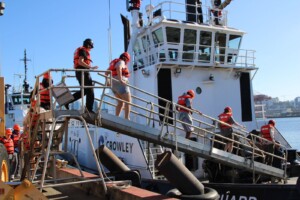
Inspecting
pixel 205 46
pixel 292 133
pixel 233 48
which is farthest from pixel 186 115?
pixel 292 133

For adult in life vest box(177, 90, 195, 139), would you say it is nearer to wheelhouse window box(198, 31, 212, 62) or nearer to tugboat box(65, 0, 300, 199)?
tugboat box(65, 0, 300, 199)

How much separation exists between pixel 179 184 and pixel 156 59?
27.8 feet

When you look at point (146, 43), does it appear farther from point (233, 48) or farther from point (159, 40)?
point (233, 48)

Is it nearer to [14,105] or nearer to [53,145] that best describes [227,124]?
[53,145]

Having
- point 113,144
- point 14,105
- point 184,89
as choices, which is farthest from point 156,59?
point 14,105

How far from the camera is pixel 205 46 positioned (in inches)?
550

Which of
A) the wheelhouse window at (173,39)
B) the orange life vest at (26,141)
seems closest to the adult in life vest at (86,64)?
the orange life vest at (26,141)

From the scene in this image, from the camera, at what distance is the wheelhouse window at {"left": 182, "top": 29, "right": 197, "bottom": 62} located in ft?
45.7

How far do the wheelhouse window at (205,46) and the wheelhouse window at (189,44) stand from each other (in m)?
0.29

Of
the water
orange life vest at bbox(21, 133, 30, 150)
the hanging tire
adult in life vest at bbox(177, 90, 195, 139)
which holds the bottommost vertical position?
the water

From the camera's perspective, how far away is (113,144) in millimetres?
12602

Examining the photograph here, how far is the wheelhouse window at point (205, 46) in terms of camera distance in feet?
46.3

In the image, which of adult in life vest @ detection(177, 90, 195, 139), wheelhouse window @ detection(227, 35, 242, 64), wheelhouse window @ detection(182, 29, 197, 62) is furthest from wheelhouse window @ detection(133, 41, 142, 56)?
adult in life vest @ detection(177, 90, 195, 139)

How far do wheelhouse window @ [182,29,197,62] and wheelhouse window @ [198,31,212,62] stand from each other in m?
0.29
